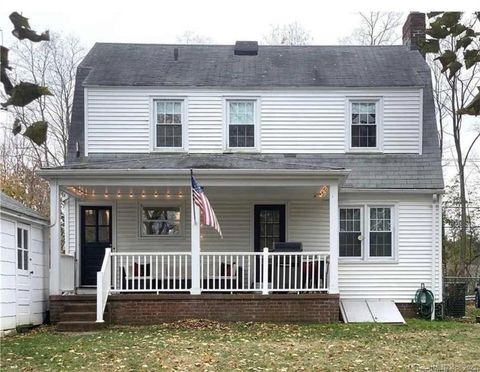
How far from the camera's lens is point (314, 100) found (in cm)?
1616

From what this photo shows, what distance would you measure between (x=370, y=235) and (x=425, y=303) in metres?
1.96

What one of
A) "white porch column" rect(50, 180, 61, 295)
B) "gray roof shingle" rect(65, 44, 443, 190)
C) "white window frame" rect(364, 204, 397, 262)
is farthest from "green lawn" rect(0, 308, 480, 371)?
"gray roof shingle" rect(65, 44, 443, 190)

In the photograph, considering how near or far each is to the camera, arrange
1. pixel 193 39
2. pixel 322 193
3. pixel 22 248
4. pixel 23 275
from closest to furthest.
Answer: pixel 23 275, pixel 22 248, pixel 322 193, pixel 193 39

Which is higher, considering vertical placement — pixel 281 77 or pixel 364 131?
pixel 281 77

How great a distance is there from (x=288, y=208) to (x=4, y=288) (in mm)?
7115

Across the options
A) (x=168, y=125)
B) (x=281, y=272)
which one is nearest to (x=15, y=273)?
(x=281, y=272)

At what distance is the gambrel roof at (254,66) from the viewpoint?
16.2m

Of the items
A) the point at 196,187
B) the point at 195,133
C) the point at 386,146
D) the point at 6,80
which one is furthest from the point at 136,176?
the point at 6,80

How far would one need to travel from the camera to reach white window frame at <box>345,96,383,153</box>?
16031mm

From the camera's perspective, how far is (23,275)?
1228 centimetres

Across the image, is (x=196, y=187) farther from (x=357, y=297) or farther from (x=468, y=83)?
(x=468, y=83)

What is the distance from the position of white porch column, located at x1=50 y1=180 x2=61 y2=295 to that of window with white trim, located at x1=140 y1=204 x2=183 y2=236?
9.44 feet

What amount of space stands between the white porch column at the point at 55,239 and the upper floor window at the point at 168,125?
3414mm

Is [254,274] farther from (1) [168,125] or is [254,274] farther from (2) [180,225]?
(1) [168,125]
